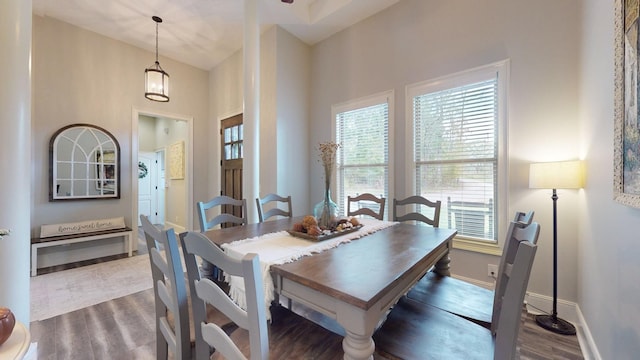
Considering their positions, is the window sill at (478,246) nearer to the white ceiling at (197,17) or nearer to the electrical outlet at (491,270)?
the electrical outlet at (491,270)

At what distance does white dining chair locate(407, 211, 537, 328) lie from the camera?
1.16 metres

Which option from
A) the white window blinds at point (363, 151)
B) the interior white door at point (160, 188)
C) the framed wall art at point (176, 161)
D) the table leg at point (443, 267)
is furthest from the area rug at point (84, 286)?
the interior white door at point (160, 188)

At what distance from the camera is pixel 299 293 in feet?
3.36

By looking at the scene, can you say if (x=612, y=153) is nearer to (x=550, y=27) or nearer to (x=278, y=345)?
(x=550, y=27)

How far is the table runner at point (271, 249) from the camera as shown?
110 centimetres

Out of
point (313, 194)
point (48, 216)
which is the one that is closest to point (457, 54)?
point (313, 194)

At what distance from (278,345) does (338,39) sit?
365cm

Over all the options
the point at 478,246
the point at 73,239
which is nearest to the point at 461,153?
the point at 478,246

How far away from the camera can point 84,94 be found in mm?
3549

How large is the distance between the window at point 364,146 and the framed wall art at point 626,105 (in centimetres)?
186

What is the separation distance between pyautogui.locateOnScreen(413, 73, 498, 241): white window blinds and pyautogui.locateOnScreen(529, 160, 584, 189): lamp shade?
0.45 metres

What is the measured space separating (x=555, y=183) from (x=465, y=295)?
1116 mm

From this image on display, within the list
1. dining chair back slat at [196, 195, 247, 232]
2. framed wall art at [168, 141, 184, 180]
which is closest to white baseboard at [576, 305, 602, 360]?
dining chair back slat at [196, 195, 247, 232]

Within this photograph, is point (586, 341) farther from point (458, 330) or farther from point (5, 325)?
point (5, 325)
